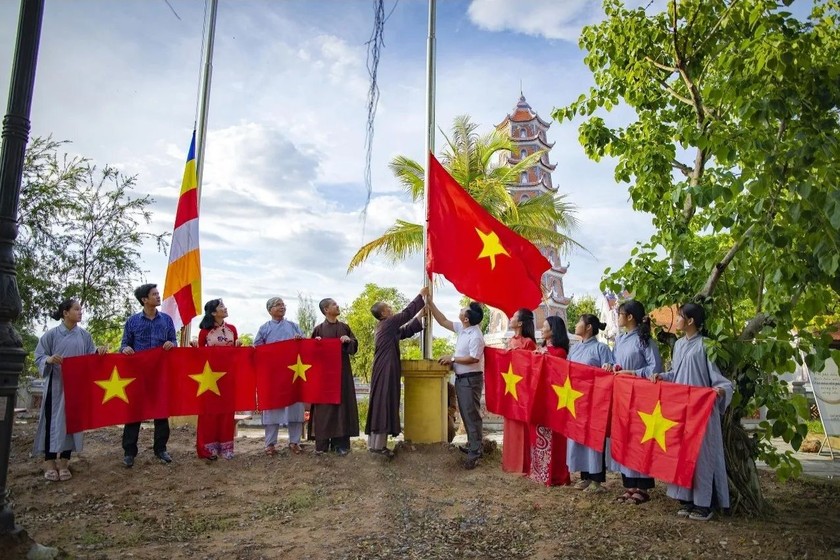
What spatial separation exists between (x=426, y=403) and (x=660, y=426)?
9.83 ft

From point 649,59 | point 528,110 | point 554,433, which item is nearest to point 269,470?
point 554,433

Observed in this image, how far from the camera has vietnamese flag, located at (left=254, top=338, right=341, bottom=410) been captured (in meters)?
7.21

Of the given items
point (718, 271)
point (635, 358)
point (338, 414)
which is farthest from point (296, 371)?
point (718, 271)

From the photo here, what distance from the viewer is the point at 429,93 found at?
8242 millimetres

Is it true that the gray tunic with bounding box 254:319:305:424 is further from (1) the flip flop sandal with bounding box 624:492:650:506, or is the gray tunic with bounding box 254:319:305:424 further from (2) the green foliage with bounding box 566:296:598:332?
(2) the green foliage with bounding box 566:296:598:332

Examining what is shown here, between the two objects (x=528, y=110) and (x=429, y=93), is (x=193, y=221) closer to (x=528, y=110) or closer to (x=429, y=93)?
(x=429, y=93)

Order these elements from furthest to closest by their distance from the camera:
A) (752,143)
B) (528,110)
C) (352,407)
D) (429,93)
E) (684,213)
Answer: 1. (528,110)
2. (429,93)
3. (352,407)
4. (684,213)
5. (752,143)

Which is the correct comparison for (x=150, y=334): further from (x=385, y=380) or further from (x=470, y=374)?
(x=470, y=374)

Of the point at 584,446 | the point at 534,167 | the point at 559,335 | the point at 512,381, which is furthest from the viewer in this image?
the point at 534,167

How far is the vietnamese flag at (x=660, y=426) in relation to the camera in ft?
15.9

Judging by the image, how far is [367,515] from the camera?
5004mm

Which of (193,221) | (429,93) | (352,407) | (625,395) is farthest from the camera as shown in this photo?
(193,221)

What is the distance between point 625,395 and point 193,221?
22.0 feet

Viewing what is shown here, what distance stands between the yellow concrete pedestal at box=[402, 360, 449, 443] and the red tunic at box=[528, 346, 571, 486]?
1.36m
